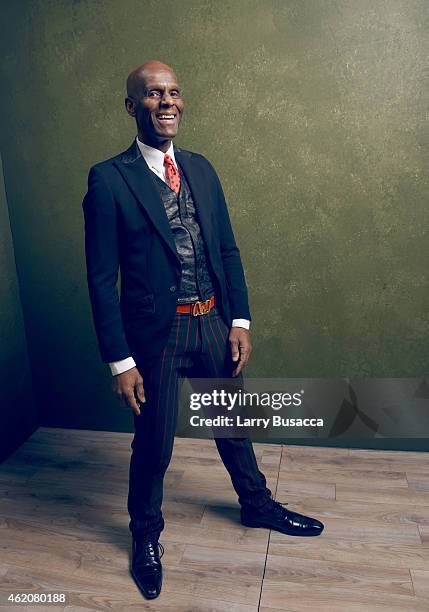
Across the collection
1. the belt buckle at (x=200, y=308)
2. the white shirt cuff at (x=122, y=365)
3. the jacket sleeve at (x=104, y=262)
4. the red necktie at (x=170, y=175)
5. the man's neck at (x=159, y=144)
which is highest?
the man's neck at (x=159, y=144)

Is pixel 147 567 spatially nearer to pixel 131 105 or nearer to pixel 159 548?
pixel 159 548

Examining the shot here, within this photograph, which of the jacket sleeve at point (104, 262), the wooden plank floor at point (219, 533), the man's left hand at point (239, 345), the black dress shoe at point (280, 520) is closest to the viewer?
the jacket sleeve at point (104, 262)

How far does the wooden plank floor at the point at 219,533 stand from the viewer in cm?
174

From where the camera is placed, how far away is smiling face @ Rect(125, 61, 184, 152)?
5.34 ft

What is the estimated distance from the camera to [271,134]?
2.28m

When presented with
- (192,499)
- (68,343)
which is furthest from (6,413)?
(192,499)

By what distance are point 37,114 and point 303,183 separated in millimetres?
1266

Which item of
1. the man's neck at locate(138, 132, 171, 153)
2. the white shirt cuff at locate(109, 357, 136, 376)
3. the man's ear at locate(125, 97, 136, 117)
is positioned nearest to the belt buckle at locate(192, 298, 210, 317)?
the white shirt cuff at locate(109, 357, 136, 376)

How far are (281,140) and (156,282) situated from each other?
0.98 metres

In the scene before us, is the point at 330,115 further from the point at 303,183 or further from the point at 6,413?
the point at 6,413

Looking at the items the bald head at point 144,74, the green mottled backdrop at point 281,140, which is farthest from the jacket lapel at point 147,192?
the green mottled backdrop at point 281,140

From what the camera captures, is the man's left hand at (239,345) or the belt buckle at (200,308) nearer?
the belt buckle at (200,308)

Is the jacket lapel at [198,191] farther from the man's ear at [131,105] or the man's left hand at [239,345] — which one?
the man's left hand at [239,345]

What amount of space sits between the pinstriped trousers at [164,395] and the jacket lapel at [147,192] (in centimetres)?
29
